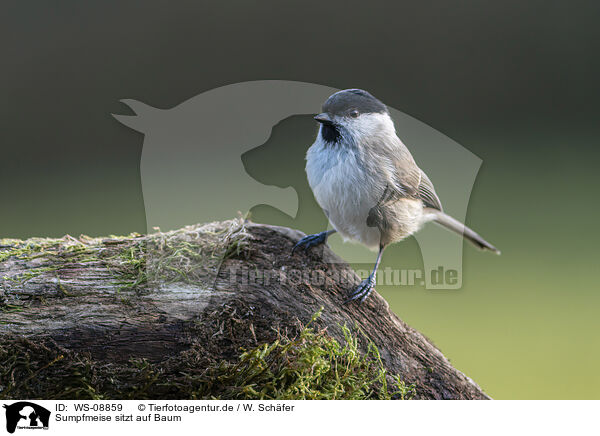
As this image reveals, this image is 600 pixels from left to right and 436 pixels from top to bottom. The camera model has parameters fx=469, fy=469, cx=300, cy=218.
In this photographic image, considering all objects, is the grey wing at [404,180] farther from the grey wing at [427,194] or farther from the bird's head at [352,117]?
the bird's head at [352,117]

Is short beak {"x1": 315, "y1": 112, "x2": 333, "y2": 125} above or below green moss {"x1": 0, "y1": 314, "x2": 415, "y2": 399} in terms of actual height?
above

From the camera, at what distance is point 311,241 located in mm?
1723

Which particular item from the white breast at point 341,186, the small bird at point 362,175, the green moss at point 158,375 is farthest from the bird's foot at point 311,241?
the green moss at point 158,375

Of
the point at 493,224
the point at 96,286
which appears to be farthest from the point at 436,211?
the point at 96,286

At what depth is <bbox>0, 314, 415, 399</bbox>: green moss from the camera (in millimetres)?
1239

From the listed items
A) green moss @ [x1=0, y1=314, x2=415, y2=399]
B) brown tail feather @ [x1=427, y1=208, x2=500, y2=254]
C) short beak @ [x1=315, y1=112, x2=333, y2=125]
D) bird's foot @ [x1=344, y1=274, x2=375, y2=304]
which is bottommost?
green moss @ [x1=0, y1=314, x2=415, y2=399]

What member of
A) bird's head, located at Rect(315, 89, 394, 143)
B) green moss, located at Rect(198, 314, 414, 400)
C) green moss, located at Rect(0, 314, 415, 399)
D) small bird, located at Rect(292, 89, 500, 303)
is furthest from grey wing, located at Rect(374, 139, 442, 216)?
green moss, located at Rect(0, 314, 415, 399)

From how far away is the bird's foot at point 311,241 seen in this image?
5.53 feet

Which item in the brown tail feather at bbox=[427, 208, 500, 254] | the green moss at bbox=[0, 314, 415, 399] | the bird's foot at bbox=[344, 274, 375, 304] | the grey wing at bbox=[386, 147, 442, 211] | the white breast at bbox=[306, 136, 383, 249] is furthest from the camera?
the brown tail feather at bbox=[427, 208, 500, 254]

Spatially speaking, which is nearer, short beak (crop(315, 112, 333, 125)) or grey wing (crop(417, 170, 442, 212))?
short beak (crop(315, 112, 333, 125))

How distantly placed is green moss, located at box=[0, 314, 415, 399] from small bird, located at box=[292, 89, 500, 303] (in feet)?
1.63

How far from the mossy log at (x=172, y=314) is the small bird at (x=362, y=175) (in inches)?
7.5
